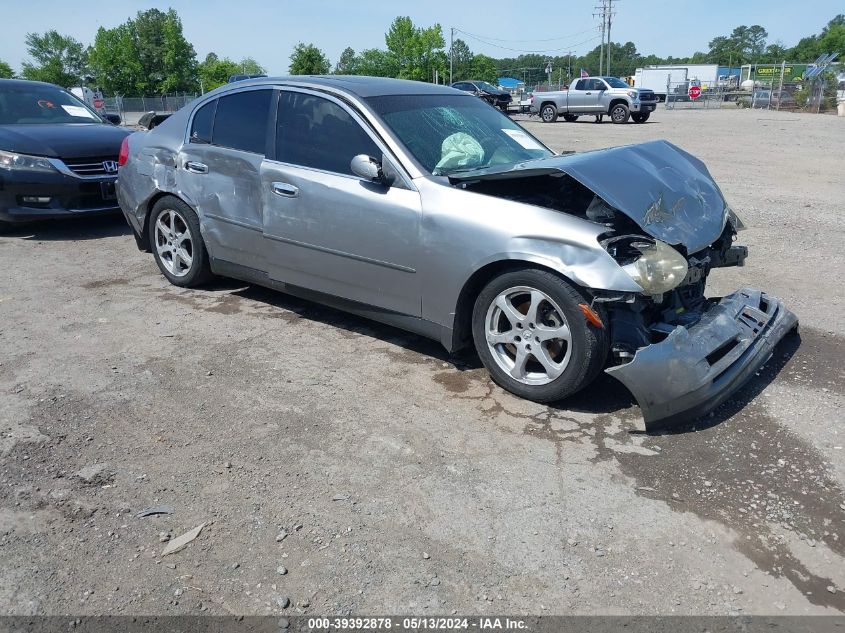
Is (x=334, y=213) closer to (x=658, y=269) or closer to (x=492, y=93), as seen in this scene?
(x=658, y=269)

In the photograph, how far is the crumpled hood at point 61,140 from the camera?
775 centimetres

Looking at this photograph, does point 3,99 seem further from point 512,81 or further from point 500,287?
point 512,81

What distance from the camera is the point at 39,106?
8.91 metres

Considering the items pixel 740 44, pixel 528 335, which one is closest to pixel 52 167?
pixel 528 335

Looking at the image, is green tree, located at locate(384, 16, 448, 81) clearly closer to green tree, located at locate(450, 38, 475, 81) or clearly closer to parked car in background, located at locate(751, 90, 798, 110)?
green tree, located at locate(450, 38, 475, 81)

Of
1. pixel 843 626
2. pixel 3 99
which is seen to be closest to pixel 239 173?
pixel 843 626

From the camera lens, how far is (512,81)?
308 ft

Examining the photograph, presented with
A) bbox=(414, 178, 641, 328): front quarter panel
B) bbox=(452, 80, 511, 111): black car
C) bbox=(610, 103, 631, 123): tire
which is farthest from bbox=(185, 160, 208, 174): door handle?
bbox=(452, 80, 511, 111): black car

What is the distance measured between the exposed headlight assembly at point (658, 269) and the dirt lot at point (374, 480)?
758 mm

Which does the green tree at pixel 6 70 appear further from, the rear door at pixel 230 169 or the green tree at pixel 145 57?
the rear door at pixel 230 169

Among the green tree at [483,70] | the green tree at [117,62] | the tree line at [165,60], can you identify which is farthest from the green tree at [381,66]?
the green tree at [117,62]

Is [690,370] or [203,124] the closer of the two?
[690,370]

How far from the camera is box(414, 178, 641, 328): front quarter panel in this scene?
11.7 feet

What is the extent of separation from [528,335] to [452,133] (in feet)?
5.39
